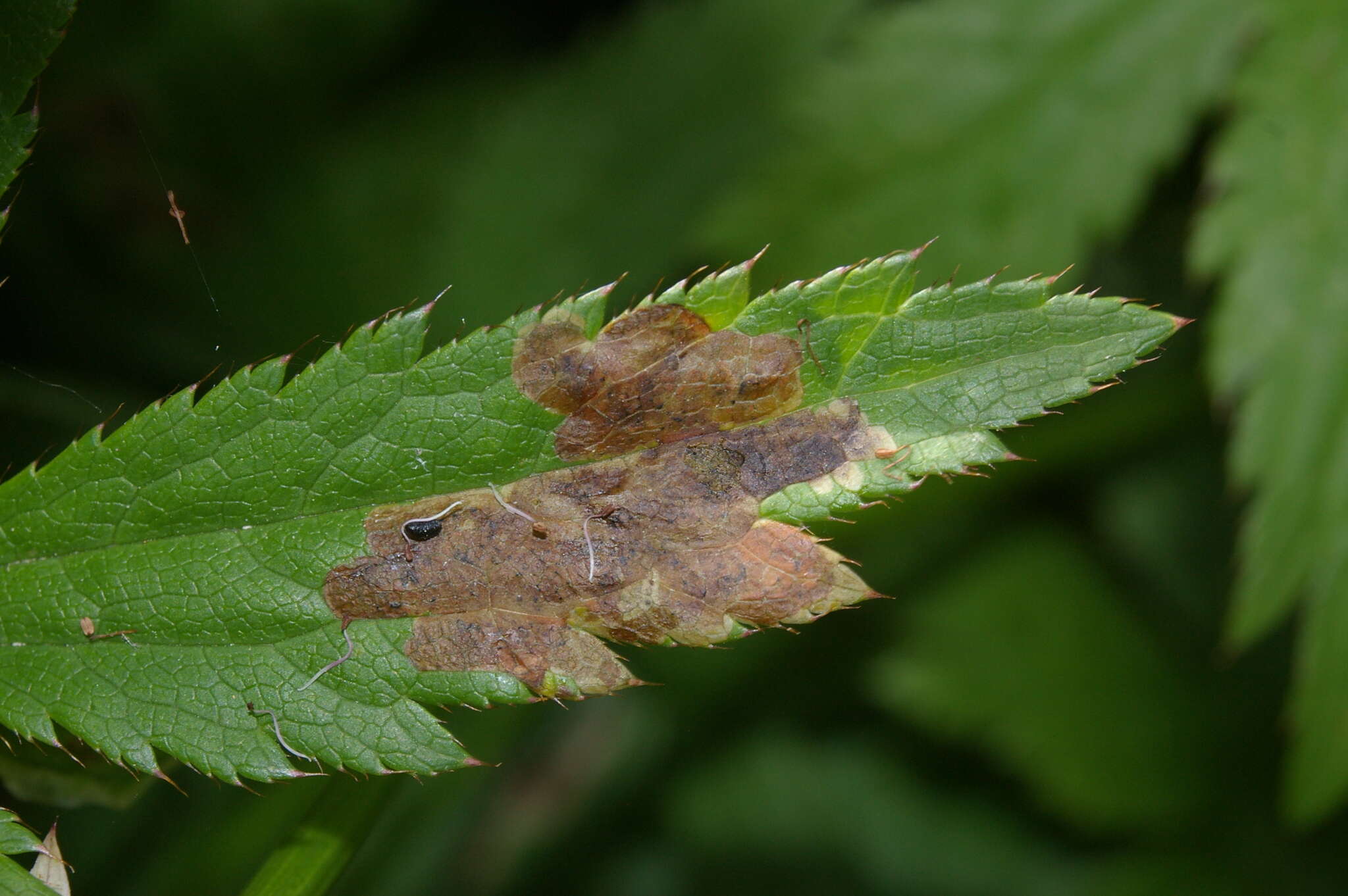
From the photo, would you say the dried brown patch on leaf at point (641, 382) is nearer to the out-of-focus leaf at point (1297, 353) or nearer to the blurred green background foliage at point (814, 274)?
the blurred green background foliage at point (814, 274)

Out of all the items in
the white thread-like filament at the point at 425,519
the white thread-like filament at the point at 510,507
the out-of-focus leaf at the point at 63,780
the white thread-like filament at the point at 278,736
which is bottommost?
the out-of-focus leaf at the point at 63,780

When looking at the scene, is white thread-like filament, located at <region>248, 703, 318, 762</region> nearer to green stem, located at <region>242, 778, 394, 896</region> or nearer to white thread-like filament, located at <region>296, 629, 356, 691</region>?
white thread-like filament, located at <region>296, 629, 356, 691</region>

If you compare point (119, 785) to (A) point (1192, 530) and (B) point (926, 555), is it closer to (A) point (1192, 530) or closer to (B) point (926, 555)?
(B) point (926, 555)

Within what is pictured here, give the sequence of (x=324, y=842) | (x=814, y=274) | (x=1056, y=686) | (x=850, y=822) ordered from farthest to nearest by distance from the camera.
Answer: (x=850, y=822)
(x=1056, y=686)
(x=814, y=274)
(x=324, y=842)

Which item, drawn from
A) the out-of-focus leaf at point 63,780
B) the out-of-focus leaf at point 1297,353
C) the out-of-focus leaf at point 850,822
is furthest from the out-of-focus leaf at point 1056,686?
the out-of-focus leaf at point 63,780

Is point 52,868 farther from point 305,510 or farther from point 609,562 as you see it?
point 609,562

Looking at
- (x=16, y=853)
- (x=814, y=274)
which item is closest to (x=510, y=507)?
(x=16, y=853)
